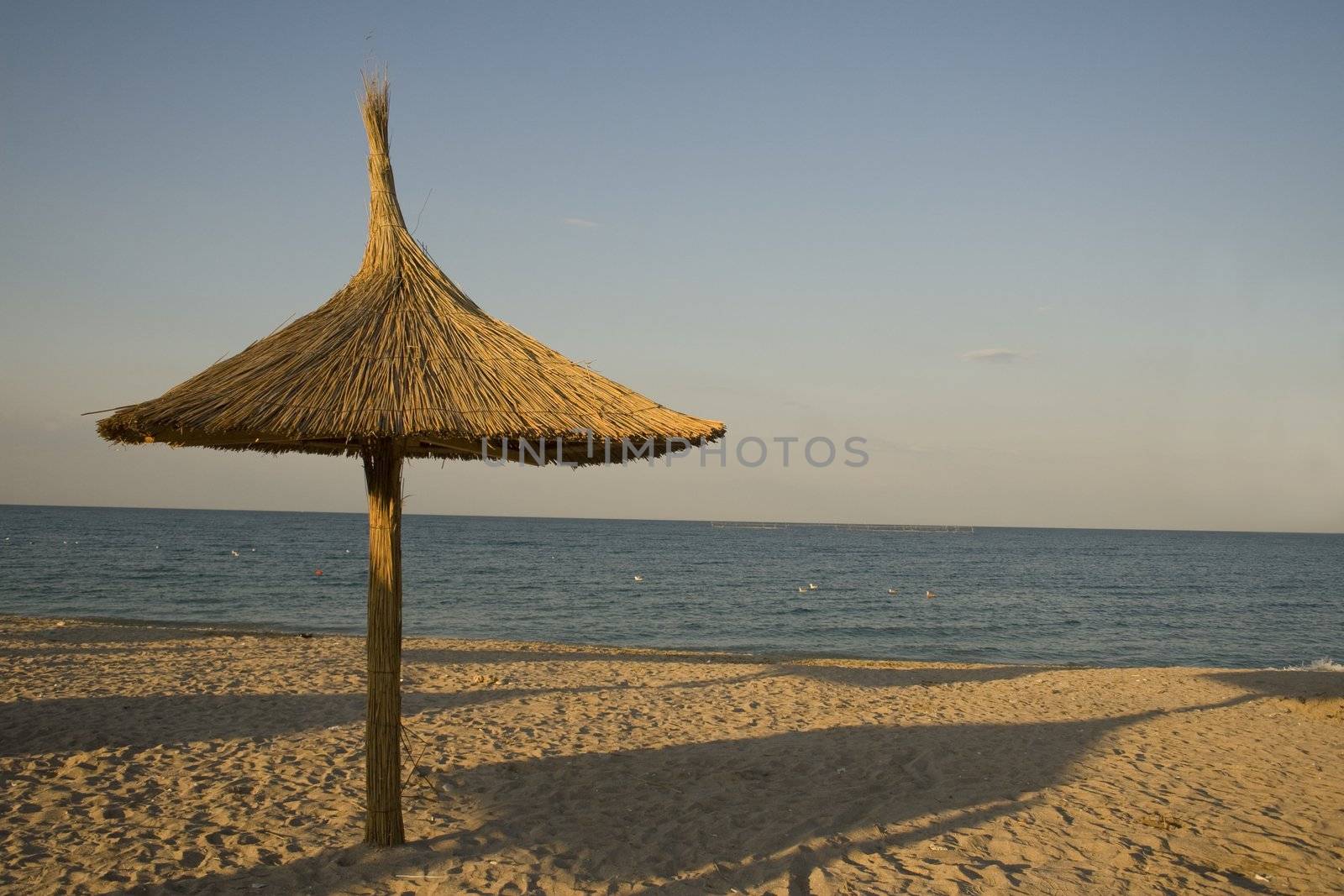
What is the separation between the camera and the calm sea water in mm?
22312

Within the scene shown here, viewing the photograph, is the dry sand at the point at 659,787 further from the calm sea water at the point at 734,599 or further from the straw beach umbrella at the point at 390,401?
the calm sea water at the point at 734,599

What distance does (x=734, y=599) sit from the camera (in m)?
31.5

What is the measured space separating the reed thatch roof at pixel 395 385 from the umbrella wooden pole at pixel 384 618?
25 cm

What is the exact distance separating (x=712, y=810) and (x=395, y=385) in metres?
3.64

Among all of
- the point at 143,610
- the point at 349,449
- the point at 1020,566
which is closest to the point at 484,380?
the point at 349,449

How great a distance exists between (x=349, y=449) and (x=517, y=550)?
186 ft

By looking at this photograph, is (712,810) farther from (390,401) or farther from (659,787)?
(390,401)

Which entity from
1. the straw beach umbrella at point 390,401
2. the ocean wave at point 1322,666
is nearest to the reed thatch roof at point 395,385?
the straw beach umbrella at point 390,401

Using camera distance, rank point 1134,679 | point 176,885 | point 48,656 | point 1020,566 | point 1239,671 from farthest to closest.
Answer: point 1020,566 < point 1239,671 < point 1134,679 < point 48,656 < point 176,885

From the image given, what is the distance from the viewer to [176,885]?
422cm

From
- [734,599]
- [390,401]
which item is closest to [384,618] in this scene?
[390,401]

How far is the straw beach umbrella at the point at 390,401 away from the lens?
3.93 m

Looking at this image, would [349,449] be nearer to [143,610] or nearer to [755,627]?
[755,627]

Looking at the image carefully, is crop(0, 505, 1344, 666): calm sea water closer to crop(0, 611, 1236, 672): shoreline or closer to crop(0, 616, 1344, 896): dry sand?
crop(0, 611, 1236, 672): shoreline
